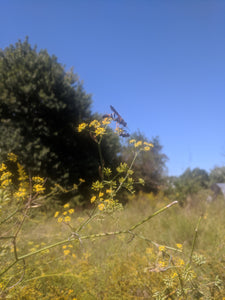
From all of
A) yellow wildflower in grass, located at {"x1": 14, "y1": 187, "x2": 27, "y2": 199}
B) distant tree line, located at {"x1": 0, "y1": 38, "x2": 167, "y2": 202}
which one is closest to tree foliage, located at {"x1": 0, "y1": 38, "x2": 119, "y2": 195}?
distant tree line, located at {"x1": 0, "y1": 38, "x2": 167, "y2": 202}

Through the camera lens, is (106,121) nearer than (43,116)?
Yes

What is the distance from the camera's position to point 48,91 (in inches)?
207

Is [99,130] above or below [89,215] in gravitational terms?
above

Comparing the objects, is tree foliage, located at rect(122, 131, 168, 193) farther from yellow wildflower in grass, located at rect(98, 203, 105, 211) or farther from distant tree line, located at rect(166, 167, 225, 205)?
distant tree line, located at rect(166, 167, 225, 205)

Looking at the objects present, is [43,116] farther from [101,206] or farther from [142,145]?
[101,206]

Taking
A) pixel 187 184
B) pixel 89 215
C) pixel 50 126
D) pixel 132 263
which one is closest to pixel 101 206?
pixel 89 215

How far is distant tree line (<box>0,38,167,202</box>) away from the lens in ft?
6.78

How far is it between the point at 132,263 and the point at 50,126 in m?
2.39

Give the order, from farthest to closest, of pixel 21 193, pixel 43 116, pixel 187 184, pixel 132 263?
pixel 187 184 < pixel 43 116 < pixel 132 263 < pixel 21 193

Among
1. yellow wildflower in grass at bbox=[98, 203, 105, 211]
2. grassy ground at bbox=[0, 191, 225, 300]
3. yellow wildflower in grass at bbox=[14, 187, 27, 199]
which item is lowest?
grassy ground at bbox=[0, 191, 225, 300]

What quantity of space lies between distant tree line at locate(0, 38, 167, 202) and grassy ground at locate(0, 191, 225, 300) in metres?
0.52

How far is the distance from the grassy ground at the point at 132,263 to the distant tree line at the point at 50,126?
1.71 ft

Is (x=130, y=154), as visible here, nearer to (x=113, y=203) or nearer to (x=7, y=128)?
(x=113, y=203)

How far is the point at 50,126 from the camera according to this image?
348 cm
